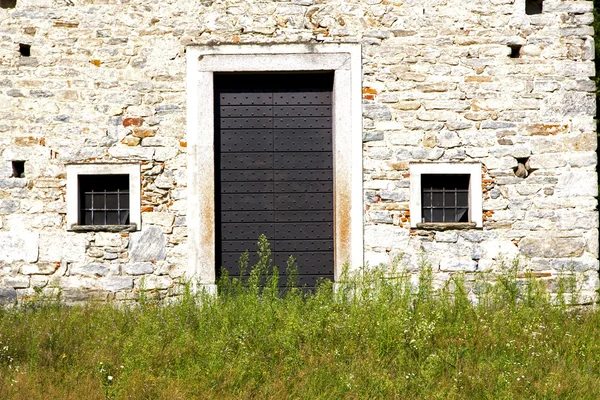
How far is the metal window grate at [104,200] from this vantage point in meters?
7.08

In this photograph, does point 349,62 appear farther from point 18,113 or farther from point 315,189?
point 18,113

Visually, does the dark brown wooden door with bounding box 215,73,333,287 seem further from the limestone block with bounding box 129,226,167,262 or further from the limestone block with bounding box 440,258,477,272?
the limestone block with bounding box 440,258,477,272

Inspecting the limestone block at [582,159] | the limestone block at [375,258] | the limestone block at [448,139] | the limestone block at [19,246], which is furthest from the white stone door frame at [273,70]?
the limestone block at [582,159]

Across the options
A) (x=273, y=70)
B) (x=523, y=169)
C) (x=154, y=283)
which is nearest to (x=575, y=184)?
(x=523, y=169)

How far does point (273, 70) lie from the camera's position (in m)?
7.07

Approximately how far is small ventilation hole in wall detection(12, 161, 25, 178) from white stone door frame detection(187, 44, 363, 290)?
179 centimetres

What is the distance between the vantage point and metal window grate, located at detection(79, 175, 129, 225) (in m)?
7.08

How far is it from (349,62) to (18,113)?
3568mm

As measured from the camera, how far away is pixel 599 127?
11.0 metres

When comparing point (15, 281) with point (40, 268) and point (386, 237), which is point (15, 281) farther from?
point (386, 237)

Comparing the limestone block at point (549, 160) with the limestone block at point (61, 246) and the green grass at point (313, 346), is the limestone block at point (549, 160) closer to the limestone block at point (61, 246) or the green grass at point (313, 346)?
the green grass at point (313, 346)

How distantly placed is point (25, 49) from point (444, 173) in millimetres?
4687

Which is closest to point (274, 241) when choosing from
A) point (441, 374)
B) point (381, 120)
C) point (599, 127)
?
point (381, 120)

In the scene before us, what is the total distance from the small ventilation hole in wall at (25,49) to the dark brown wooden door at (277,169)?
2031mm
